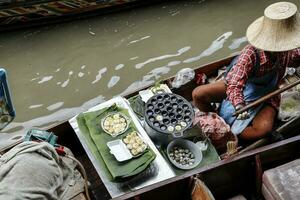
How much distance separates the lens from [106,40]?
269 inches

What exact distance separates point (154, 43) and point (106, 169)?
3.19 metres

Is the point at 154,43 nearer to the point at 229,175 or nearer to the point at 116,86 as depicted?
the point at 116,86

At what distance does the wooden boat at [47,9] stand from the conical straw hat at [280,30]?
334 centimetres

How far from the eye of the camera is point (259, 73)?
4.28 m

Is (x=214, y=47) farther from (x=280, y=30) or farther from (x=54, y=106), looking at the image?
(x=280, y=30)

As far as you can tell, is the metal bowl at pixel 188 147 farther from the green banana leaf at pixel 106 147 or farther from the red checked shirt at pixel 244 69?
the red checked shirt at pixel 244 69

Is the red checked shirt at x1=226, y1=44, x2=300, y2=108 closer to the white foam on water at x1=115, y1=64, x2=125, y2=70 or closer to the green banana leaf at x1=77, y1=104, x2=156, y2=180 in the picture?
the green banana leaf at x1=77, y1=104, x2=156, y2=180

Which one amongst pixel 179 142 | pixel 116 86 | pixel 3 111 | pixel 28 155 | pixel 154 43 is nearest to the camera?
pixel 28 155

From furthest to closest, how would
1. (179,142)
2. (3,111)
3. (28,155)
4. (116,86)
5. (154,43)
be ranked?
1. (154,43)
2. (116,86)
3. (179,142)
4. (3,111)
5. (28,155)

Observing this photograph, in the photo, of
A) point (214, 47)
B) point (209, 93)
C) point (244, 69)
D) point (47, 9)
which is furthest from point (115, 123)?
point (47, 9)

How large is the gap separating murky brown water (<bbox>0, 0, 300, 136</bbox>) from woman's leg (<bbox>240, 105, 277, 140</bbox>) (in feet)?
6.88

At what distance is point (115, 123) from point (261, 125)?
1.38 m

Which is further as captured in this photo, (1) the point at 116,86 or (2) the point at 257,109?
(1) the point at 116,86

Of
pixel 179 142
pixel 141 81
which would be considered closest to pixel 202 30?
pixel 141 81
